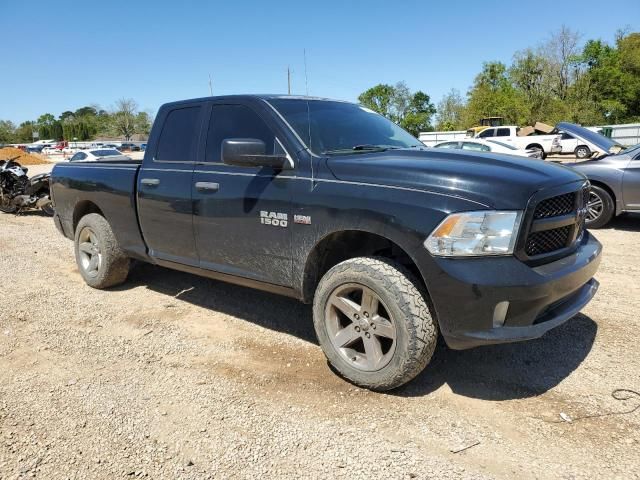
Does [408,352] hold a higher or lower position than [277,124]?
lower

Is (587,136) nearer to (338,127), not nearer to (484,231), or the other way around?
(338,127)

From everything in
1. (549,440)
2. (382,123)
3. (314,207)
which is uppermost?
(382,123)

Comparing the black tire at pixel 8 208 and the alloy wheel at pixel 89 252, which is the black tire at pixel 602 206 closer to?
the alloy wheel at pixel 89 252

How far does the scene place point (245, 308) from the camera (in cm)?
486

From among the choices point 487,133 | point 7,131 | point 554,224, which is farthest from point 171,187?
point 7,131

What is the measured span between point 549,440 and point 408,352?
868mm

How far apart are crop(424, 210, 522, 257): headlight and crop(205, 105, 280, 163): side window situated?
154cm

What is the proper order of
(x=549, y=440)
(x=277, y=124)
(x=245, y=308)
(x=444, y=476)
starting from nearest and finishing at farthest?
(x=444, y=476) → (x=549, y=440) → (x=277, y=124) → (x=245, y=308)

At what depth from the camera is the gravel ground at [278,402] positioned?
101 inches

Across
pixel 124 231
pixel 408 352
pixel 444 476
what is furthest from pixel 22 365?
pixel 444 476

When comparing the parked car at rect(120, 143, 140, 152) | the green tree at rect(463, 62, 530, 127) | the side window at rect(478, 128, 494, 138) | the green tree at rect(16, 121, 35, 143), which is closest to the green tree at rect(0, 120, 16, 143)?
the green tree at rect(16, 121, 35, 143)

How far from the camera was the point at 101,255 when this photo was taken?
5250mm

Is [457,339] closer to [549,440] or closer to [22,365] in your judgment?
[549,440]

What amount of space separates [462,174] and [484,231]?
1.25ft
